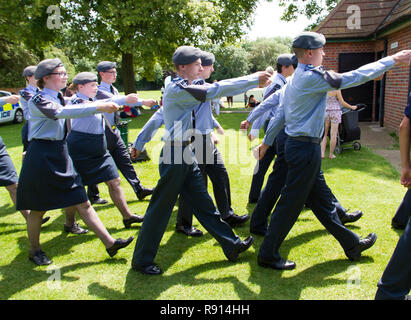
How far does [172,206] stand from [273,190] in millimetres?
1369

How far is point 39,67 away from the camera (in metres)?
3.86

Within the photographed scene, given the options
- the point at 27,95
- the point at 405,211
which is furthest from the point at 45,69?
the point at 405,211

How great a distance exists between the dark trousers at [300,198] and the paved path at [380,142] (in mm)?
4592

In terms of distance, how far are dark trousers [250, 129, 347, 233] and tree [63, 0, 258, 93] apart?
1493cm

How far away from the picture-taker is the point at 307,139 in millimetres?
3477

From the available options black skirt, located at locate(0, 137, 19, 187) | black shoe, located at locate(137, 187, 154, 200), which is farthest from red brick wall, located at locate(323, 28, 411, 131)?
black skirt, located at locate(0, 137, 19, 187)

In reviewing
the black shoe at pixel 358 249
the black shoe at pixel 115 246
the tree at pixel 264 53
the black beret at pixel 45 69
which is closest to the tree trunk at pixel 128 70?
the black beret at pixel 45 69

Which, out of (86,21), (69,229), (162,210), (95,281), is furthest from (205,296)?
(86,21)

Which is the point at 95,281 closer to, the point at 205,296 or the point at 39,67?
the point at 205,296

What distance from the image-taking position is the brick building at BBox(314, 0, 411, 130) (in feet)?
41.3

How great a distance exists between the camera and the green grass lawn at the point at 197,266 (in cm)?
349

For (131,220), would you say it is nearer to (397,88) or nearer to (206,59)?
(206,59)

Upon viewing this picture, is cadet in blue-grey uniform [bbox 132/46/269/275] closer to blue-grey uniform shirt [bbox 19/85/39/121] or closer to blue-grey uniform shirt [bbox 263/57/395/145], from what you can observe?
blue-grey uniform shirt [bbox 263/57/395/145]

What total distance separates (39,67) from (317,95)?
2.80 meters
